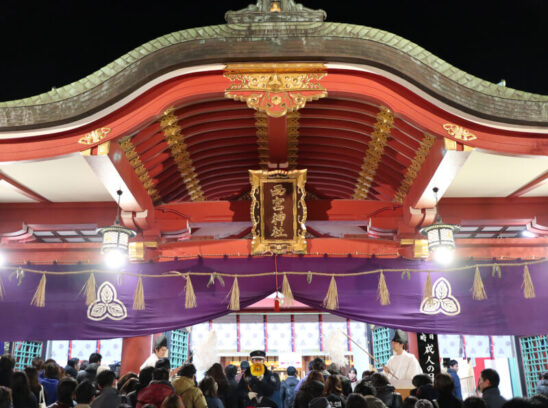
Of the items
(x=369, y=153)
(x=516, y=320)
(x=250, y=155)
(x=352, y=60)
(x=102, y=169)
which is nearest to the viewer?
(x=352, y=60)

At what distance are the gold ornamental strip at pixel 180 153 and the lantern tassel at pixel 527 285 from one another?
5.00m

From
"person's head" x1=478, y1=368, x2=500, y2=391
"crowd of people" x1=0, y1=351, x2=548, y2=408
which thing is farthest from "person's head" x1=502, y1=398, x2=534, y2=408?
"person's head" x1=478, y1=368, x2=500, y2=391

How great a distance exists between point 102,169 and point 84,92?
0.92m

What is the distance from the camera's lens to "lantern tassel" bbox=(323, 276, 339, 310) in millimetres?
6727

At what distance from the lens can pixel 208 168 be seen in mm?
8164

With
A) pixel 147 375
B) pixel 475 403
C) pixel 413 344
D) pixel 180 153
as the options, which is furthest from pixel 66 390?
pixel 413 344

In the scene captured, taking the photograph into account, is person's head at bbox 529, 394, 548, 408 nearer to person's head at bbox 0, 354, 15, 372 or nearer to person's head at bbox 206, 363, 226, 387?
person's head at bbox 206, 363, 226, 387

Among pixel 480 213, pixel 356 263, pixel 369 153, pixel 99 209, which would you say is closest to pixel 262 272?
pixel 356 263

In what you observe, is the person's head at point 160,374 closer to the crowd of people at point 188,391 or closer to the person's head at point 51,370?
the crowd of people at point 188,391

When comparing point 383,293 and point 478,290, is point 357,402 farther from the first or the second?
point 478,290

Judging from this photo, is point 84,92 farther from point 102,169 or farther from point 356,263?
point 356,263

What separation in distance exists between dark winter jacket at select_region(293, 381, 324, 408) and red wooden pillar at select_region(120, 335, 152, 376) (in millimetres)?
4169

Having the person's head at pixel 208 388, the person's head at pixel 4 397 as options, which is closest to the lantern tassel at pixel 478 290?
the person's head at pixel 208 388

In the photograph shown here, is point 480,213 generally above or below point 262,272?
above
